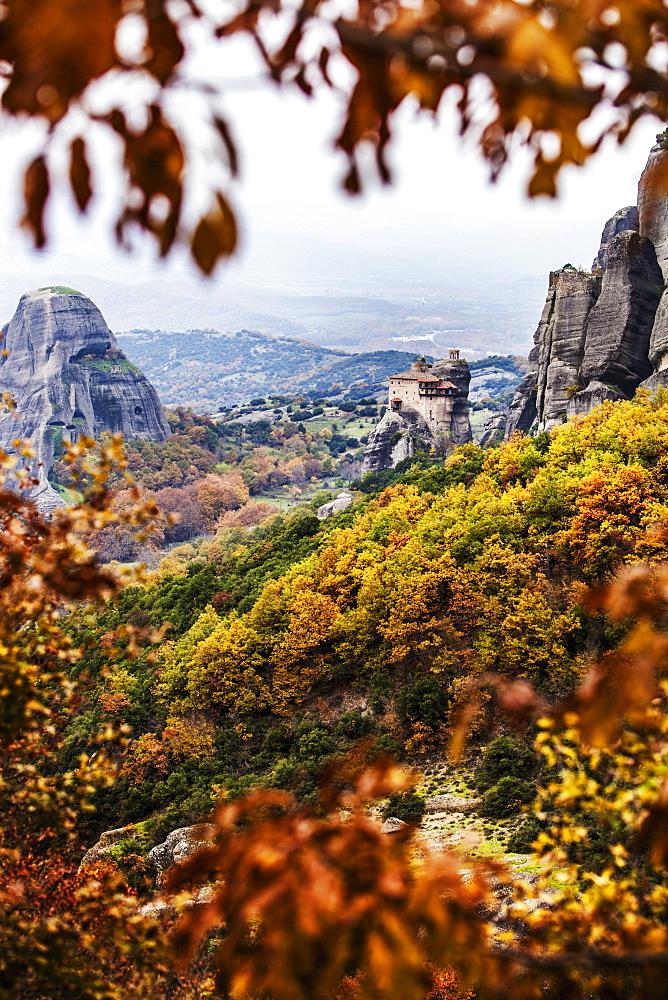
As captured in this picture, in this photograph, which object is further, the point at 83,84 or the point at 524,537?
the point at 524,537

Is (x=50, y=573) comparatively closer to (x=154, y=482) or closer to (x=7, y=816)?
(x=7, y=816)

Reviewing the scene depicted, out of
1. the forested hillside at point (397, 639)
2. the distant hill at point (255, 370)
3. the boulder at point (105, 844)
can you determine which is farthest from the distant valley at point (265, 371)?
the boulder at point (105, 844)

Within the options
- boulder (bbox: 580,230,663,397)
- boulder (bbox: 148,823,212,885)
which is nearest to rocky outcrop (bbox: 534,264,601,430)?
boulder (bbox: 580,230,663,397)

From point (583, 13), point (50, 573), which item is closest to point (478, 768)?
point (50, 573)

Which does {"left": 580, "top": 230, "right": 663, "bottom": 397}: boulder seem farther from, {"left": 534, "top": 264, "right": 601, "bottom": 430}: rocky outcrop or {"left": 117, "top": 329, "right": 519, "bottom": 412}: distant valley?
{"left": 117, "top": 329, "right": 519, "bottom": 412}: distant valley

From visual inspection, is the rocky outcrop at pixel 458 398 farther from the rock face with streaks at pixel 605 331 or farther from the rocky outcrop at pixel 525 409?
the rock face with streaks at pixel 605 331

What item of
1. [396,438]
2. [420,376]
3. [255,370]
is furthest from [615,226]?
[255,370]
